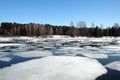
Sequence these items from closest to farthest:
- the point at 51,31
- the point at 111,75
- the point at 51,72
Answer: the point at 51,72 < the point at 111,75 < the point at 51,31

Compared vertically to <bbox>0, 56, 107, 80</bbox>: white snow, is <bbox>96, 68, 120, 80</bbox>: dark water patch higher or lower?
lower

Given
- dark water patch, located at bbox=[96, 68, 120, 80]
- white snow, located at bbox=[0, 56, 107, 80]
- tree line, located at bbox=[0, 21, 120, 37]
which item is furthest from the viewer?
tree line, located at bbox=[0, 21, 120, 37]

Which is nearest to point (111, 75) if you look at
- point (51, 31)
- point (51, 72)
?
point (51, 72)

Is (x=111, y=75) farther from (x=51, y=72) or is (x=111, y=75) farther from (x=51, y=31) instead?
(x=51, y=31)

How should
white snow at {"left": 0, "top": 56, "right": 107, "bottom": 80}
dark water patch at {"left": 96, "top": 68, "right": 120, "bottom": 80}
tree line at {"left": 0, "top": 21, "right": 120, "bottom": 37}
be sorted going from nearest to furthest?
1. white snow at {"left": 0, "top": 56, "right": 107, "bottom": 80}
2. dark water patch at {"left": 96, "top": 68, "right": 120, "bottom": 80}
3. tree line at {"left": 0, "top": 21, "right": 120, "bottom": 37}

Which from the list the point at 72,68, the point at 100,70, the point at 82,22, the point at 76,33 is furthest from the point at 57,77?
A: the point at 82,22

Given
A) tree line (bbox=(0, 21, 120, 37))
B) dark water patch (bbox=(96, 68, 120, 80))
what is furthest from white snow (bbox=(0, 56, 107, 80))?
tree line (bbox=(0, 21, 120, 37))

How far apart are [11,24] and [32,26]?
1543 centimetres

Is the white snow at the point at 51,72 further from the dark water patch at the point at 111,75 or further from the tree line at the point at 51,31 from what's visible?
the tree line at the point at 51,31

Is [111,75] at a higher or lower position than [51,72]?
lower

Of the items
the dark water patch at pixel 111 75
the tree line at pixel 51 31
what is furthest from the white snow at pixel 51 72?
the tree line at pixel 51 31

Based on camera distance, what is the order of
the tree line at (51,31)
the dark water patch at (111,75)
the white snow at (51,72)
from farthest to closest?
the tree line at (51,31) → the dark water patch at (111,75) → the white snow at (51,72)

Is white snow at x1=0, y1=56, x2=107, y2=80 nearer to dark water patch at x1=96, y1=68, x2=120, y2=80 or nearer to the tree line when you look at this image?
dark water patch at x1=96, y1=68, x2=120, y2=80

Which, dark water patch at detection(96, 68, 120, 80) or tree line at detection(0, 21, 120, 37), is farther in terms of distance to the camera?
tree line at detection(0, 21, 120, 37)
